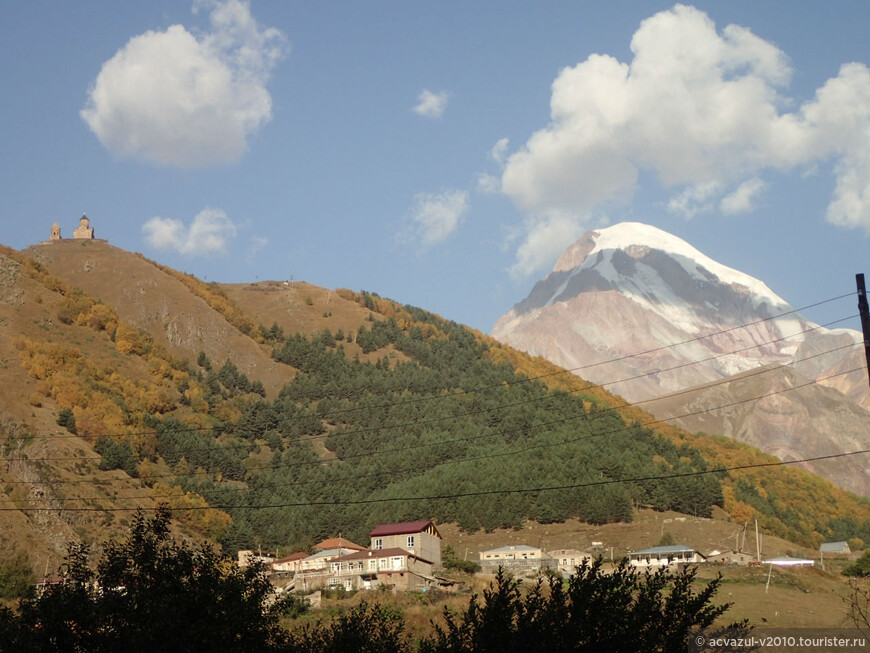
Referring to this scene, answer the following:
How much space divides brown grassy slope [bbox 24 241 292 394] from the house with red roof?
84568mm

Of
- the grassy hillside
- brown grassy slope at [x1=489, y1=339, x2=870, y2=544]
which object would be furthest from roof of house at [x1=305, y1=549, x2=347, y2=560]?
brown grassy slope at [x1=489, y1=339, x2=870, y2=544]

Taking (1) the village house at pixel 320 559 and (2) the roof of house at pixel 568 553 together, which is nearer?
(1) the village house at pixel 320 559

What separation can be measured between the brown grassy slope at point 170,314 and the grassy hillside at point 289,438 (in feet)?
1.43

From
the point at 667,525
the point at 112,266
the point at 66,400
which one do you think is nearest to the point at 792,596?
the point at 667,525

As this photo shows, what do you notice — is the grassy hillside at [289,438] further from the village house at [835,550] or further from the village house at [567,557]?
the village house at [567,557]

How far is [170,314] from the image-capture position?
183500 mm

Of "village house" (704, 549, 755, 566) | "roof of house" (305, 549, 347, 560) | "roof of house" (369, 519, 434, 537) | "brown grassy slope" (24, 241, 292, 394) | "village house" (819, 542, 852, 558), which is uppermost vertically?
"brown grassy slope" (24, 241, 292, 394)

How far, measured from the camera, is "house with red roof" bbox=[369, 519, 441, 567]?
9156 cm

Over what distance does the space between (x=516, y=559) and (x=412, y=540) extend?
11843 millimetres

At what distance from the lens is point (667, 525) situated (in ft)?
401

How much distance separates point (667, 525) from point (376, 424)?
2357 inches

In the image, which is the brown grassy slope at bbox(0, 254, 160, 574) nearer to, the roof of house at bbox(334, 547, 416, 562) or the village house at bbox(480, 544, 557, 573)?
the roof of house at bbox(334, 547, 416, 562)

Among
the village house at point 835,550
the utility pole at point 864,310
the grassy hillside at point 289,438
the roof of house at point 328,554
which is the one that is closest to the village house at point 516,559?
the roof of house at point 328,554

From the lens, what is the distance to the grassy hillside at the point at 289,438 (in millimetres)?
113000
